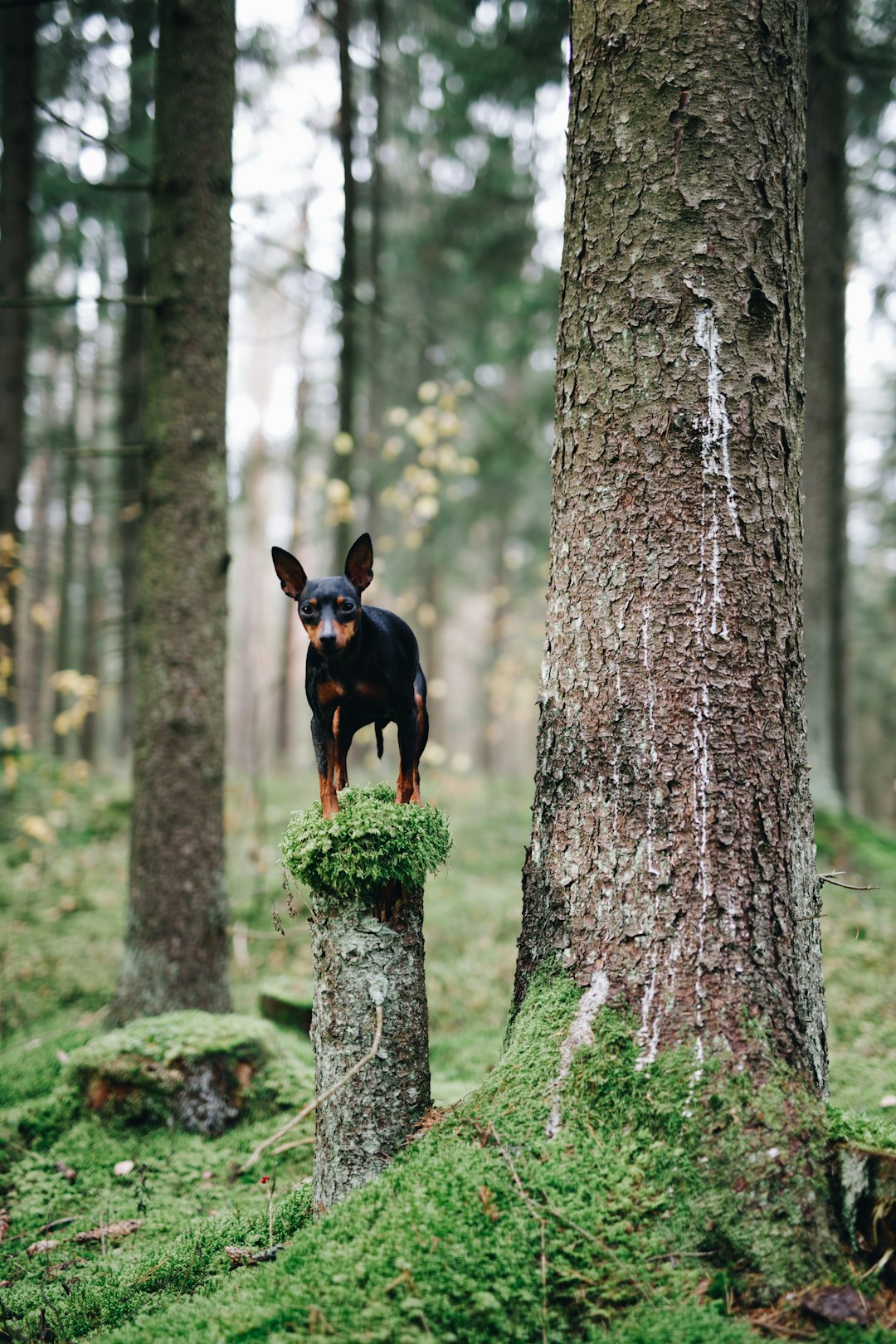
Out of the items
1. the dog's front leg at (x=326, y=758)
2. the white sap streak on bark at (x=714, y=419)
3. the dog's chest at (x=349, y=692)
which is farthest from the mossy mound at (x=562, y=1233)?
the white sap streak on bark at (x=714, y=419)

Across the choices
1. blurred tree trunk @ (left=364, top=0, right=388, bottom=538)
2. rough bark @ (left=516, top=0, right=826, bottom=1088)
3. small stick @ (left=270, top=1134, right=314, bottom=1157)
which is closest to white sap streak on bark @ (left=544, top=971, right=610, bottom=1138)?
rough bark @ (left=516, top=0, right=826, bottom=1088)

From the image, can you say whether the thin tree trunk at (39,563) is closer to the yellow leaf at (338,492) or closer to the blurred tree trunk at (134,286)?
the blurred tree trunk at (134,286)

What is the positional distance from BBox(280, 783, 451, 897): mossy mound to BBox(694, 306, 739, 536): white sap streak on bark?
1449 mm

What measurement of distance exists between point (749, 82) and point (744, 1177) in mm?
3403

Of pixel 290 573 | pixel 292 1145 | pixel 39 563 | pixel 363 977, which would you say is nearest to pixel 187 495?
pixel 290 573

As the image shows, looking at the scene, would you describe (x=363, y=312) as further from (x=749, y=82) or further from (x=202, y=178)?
(x=749, y=82)

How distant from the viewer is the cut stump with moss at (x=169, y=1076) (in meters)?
4.05

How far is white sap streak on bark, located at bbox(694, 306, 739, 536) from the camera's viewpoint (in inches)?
98.9

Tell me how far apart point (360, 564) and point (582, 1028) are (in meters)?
1.64

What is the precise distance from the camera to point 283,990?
541 cm

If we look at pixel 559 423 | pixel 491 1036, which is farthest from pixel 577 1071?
pixel 491 1036

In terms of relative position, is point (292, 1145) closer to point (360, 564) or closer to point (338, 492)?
point (360, 564)

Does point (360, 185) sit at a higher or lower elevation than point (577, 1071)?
higher

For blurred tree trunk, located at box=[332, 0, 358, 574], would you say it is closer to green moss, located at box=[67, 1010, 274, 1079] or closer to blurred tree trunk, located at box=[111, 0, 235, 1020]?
blurred tree trunk, located at box=[111, 0, 235, 1020]
